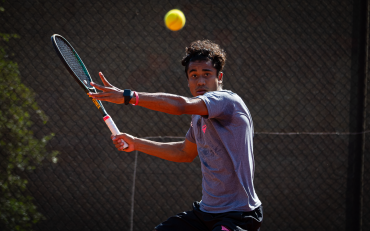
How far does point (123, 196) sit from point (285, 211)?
170 cm

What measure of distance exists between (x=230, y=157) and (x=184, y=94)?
1.80m

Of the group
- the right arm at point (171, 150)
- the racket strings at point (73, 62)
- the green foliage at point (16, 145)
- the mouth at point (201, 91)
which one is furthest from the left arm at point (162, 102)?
the green foliage at point (16, 145)

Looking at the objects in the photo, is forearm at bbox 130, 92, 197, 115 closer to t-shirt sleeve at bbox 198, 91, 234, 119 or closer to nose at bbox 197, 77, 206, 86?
t-shirt sleeve at bbox 198, 91, 234, 119

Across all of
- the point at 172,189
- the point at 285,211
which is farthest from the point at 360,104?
the point at 172,189

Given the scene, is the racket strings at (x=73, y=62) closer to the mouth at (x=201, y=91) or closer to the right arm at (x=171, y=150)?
the right arm at (x=171, y=150)

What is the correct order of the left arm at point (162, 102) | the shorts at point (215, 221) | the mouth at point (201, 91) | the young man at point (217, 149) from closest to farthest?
the left arm at point (162, 102) → the young man at point (217, 149) → the shorts at point (215, 221) → the mouth at point (201, 91)

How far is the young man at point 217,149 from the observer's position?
165cm

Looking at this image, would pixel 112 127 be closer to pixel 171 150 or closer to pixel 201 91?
pixel 171 150

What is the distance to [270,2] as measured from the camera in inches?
143

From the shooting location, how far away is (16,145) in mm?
3412

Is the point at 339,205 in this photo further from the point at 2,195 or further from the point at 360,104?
the point at 2,195

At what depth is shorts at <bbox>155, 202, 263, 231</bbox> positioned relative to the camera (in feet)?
5.87

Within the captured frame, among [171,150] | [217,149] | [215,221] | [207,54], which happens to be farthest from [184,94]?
[215,221]

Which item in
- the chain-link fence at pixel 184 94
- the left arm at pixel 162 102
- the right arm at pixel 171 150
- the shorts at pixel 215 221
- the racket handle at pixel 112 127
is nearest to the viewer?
the left arm at pixel 162 102
